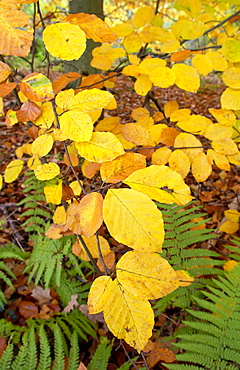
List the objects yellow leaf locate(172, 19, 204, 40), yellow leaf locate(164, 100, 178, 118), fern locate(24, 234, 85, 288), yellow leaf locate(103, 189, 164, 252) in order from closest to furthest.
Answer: yellow leaf locate(103, 189, 164, 252) < yellow leaf locate(172, 19, 204, 40) < yellow leaf locate(164, 100, 178, 118) < fern locate(24, 234, 85, 288)

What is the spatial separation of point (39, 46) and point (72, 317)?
11.1 m

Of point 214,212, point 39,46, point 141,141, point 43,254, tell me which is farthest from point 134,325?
point 39,46

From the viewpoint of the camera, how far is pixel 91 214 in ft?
1.70

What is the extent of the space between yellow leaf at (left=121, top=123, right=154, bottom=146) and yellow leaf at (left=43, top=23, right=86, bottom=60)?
0.36 meters

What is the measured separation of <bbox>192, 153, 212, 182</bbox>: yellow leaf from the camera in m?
0.90

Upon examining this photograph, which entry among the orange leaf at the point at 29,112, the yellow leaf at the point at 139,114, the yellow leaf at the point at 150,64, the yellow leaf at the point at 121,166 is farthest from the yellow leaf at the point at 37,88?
the yellow leaf at the point at 139,114

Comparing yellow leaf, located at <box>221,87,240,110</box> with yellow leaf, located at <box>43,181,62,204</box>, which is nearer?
yellow leaf, located at <box>43,181,62,204</box>

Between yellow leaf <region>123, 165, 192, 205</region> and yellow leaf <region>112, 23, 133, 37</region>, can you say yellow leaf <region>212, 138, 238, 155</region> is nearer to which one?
yellow leaf <region>123, 165, 192, 205</region>

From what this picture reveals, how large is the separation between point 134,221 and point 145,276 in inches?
4.3

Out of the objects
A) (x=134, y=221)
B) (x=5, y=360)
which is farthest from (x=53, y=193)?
(x=5, y=360)

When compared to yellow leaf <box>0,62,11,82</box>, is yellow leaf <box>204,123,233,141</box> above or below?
below

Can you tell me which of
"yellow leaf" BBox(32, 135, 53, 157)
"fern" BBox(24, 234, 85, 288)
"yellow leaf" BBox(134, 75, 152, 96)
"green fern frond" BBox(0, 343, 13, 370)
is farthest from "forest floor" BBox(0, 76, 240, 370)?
"yellow leaf" BBox(134, 75, 152, 96)

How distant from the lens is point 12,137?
3580 millimetres

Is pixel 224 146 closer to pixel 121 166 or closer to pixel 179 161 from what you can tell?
pixel 179 161
